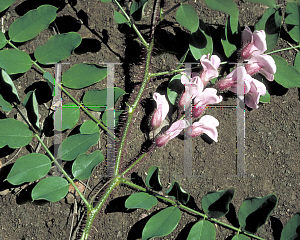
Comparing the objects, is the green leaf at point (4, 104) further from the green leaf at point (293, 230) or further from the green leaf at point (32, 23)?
the green leaf at point (293, 230)

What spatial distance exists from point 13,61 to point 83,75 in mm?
295

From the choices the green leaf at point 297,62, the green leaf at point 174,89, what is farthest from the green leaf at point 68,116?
the green leaf at point 297,62

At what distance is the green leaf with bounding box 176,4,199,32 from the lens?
976 mm

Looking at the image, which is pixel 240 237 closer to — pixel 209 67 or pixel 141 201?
pixel 141 201

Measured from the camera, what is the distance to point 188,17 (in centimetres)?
98

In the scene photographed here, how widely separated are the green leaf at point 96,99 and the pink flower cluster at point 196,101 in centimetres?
20

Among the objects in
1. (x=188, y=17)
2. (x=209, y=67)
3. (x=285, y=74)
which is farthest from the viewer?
(x=285, y=74)

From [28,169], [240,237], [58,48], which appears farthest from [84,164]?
[240,237]

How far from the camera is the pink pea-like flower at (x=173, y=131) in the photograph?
3.64 ft

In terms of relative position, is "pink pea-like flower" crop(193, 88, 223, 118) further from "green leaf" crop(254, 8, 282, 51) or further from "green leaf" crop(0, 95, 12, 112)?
"green leaf" crop(0, 95, 12, 112)

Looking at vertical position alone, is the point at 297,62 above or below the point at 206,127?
above

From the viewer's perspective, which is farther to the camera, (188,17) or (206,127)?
(206,127)

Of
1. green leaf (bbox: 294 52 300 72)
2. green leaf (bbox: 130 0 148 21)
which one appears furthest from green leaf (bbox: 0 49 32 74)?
green leaf (bbox: 294 52 300 72)

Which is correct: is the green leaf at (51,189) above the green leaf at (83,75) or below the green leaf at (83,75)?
below
